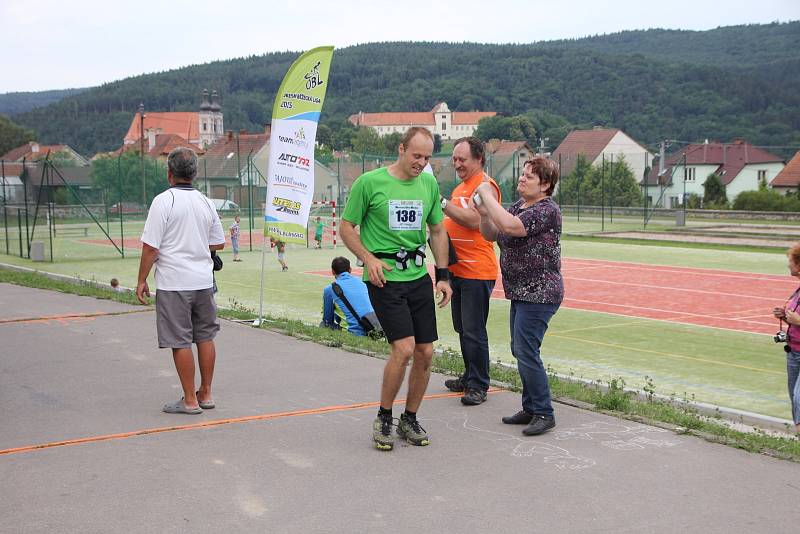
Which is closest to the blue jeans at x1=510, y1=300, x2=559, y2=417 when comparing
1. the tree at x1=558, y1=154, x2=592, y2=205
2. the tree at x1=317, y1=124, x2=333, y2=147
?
the tree at x1=558, y1=154, x2=592, y2=205

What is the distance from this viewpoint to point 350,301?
36.4 feet

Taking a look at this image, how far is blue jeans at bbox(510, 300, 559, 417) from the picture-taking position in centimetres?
649

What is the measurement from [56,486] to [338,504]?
1.54m

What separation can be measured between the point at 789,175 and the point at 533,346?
80.8m

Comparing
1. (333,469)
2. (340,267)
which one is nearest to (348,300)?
(340,267)

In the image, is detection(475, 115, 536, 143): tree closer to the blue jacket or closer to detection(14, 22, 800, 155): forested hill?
detection(14, 22, 800, 155): forested hill

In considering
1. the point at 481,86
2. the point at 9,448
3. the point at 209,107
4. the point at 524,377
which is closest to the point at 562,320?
the point at 524,377

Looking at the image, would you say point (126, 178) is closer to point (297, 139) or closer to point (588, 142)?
point (297, 139)

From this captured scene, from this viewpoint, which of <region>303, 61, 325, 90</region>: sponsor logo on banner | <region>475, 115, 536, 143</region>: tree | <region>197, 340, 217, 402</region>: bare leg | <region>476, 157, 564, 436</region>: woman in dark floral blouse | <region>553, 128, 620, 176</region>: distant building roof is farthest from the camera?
<region>475, 115, 536, 143</region>: tree

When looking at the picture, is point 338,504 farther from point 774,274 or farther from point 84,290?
point 774,274

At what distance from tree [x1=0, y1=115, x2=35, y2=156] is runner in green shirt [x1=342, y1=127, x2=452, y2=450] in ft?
480

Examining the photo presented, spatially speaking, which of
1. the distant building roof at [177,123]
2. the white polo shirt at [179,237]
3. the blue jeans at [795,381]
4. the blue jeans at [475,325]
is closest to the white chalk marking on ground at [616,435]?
the blue jeans at [475,325]

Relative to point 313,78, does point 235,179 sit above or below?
below

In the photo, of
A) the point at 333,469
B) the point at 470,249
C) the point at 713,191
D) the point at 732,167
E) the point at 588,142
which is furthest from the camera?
the point at 588,142
